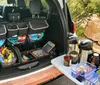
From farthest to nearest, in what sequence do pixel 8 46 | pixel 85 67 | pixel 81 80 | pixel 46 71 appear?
pixel 8 46
pixel 46 71
pixel 85 67
pixel 81 80

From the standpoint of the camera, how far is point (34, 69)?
1826mm

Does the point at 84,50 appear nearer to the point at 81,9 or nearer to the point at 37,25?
the point at 37,25

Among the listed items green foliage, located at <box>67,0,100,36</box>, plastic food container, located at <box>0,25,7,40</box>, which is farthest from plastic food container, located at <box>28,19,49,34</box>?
green foliage, located at <box>67,0,100,36</box>

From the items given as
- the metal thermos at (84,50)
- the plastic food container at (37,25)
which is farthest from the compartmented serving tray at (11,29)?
the metal thermos at (84,50)

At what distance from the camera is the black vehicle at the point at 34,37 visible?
6.16 ft

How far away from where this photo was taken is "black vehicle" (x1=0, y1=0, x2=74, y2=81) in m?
1.88

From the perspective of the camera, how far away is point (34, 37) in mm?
2215

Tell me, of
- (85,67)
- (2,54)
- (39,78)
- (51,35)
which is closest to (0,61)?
(2,54)

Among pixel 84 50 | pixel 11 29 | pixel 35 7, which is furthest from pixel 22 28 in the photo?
pixel 84 50

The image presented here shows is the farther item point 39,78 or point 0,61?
point 0,61

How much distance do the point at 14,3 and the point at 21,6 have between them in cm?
12

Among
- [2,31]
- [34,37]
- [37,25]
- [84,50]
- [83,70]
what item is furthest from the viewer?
[34,37]

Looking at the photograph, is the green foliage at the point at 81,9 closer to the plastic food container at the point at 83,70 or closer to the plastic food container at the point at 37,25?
the plastic food container at the point at 37,25

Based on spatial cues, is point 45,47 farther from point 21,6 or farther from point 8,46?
point 21,6
